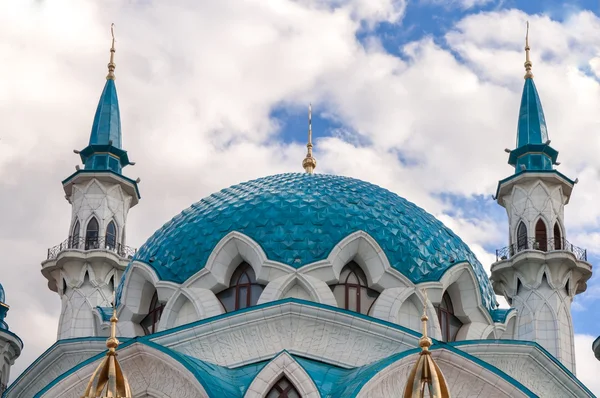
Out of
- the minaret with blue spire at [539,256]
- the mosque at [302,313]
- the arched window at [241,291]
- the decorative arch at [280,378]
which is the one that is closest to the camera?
the decorative arch at [280,378]

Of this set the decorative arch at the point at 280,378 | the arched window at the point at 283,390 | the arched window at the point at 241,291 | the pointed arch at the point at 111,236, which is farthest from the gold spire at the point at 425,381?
the pointed arch at the point at 111,236

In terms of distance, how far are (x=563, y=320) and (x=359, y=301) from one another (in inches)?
357

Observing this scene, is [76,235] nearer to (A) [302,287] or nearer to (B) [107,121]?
(B) [107,121]

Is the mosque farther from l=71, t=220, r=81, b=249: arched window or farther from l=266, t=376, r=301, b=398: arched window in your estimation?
l=71, t=220, r=81, b=249: arched window

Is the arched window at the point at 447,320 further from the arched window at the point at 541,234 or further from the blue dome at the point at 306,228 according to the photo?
the arched window at the point at 541,234

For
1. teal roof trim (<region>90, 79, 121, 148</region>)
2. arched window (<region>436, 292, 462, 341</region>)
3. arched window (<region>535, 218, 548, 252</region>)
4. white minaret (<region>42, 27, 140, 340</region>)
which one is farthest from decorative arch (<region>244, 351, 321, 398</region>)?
teal roof trim (<region>90, 79, 121, 148</region>)

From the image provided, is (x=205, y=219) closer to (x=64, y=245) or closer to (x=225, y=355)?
(x=225, y=355)

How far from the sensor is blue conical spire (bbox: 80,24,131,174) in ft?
93.5

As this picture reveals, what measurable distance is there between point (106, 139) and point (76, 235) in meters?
2.44

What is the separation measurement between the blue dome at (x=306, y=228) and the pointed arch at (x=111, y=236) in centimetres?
655

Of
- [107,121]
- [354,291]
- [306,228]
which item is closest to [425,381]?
[354,291]

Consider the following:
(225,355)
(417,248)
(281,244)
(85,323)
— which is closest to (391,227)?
(417,248)

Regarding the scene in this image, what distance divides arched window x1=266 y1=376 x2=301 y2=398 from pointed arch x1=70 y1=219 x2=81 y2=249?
12065 mm

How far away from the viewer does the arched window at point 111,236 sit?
91.4ft
